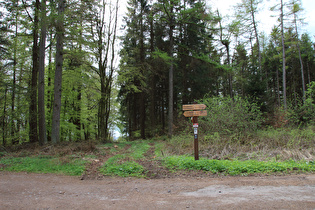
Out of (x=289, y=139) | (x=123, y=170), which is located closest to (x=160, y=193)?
(x=123, y=170)

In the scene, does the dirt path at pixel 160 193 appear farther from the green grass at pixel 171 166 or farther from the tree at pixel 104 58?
the tree at pixel 104 58

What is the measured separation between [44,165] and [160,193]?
4.75 meters

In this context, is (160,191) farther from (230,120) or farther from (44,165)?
(230,120)

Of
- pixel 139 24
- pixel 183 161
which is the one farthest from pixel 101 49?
pixel 183 161

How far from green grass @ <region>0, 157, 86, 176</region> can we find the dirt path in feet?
2.38

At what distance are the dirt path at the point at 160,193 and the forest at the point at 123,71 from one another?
4856 millimetres

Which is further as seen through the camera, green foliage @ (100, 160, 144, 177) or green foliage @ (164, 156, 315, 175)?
green foliage @ (100, 160, 144, 177)

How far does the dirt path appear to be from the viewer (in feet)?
10.4

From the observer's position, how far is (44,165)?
6.40 meters

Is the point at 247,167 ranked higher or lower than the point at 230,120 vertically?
lower

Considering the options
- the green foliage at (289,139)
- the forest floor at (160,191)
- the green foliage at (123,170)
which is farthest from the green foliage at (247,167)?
the green foliage at (289,139)

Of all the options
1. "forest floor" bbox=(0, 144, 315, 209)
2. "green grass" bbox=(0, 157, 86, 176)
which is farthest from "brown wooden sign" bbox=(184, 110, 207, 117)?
"green grass" bbox=(0, 157, 86, 176)

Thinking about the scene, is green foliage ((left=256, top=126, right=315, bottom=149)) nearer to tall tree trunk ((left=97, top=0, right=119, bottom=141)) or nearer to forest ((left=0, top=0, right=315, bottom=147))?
forest ((left=0, top=0, right=315, bottom=147))

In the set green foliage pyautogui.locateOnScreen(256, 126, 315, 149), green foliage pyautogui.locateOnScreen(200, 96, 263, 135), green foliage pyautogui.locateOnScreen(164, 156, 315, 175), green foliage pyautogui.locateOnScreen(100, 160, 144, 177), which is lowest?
green foliage pyautogui.locateOnScreen(100, 160, 144, 177)
